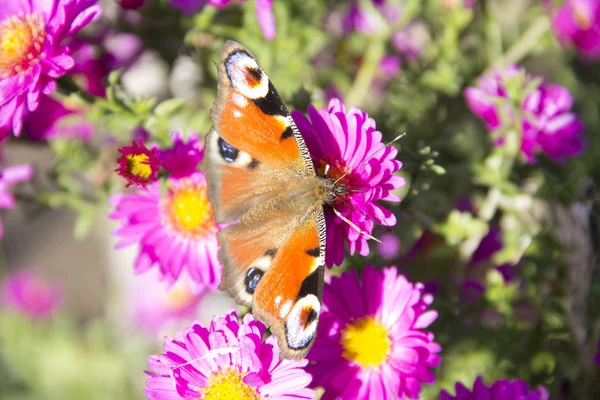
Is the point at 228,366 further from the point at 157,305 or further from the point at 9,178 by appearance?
the point at 157,305

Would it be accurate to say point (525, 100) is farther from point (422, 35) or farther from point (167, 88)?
point (167, 88)

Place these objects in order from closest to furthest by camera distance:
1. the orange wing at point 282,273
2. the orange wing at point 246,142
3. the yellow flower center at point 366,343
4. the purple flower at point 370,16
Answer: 1. the orange wing at point 282,273
2. the orange wing at point 246,142
3. the yellow flower center at point 366,343
4. the purple flower at point 370,16

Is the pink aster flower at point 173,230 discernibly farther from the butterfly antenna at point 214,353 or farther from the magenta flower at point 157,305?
the magenta flower at point 157,305

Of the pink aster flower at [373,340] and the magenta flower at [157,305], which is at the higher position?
the pink aster flower at [373,340]

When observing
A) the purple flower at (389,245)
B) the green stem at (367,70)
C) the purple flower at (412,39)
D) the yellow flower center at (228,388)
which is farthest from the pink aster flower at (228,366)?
the purple flower at (412,39)

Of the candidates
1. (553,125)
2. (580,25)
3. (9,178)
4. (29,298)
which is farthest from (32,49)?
(29,298)

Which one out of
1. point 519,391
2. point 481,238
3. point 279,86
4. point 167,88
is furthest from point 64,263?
point 519,391
